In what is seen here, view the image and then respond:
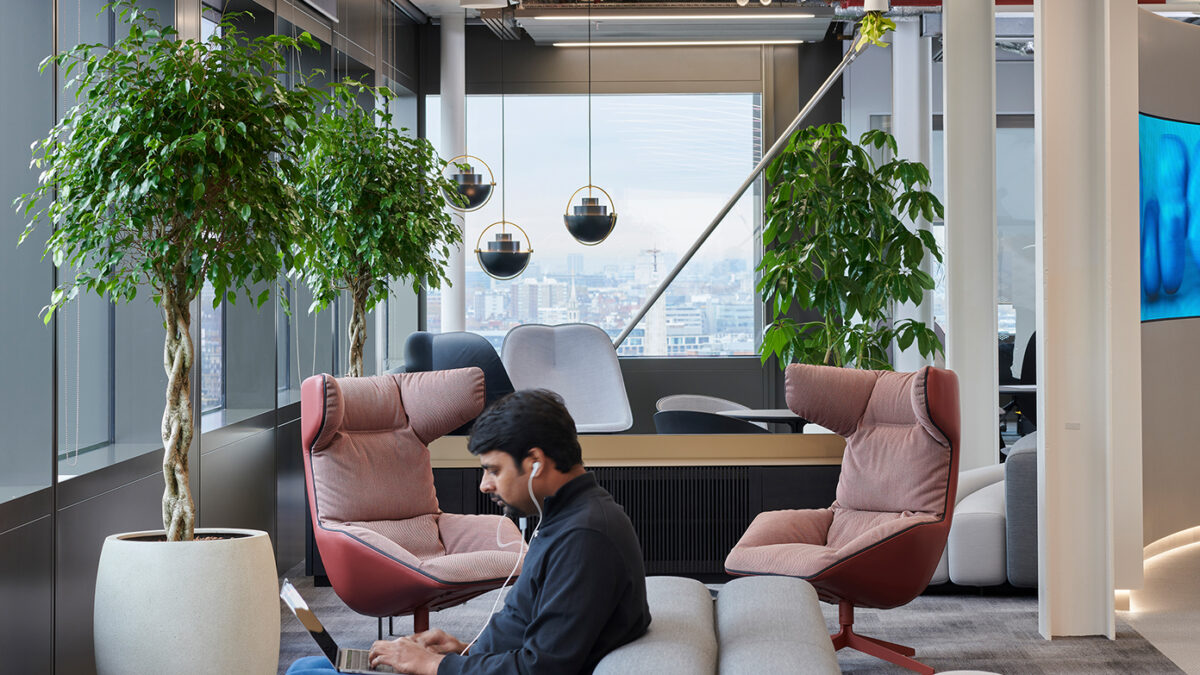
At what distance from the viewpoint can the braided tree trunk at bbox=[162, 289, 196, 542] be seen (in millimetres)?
3283

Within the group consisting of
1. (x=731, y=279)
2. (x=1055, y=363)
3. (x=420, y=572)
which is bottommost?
(x=420, y=572)

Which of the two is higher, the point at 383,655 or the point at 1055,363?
the point at 1055,363

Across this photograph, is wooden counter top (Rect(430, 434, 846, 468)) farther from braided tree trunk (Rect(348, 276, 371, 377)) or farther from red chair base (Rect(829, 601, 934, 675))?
red chair base (Rect(829, 601, 934, 675))

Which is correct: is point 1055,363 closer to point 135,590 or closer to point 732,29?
point 135,590

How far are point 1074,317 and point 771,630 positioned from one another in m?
2.47

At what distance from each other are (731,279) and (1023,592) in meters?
4.42

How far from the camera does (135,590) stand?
304cm

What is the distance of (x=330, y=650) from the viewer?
7.54ft

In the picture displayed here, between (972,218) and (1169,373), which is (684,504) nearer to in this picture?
(972,218)

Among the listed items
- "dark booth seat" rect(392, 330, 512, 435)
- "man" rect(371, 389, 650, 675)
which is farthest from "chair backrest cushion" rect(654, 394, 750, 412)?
"man" rect(371, 389, 650, 675)

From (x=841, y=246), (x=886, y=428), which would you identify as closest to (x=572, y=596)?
(x=886, y=428)

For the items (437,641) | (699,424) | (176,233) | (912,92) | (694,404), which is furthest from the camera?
(912,92)

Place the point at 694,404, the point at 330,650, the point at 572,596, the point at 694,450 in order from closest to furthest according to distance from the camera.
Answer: the point at 572,596 → the point at 330,650 → the point at 694,450 → the point at 694,404

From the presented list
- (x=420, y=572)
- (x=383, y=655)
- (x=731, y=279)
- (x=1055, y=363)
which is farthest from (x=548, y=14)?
(x=383, y=655)
